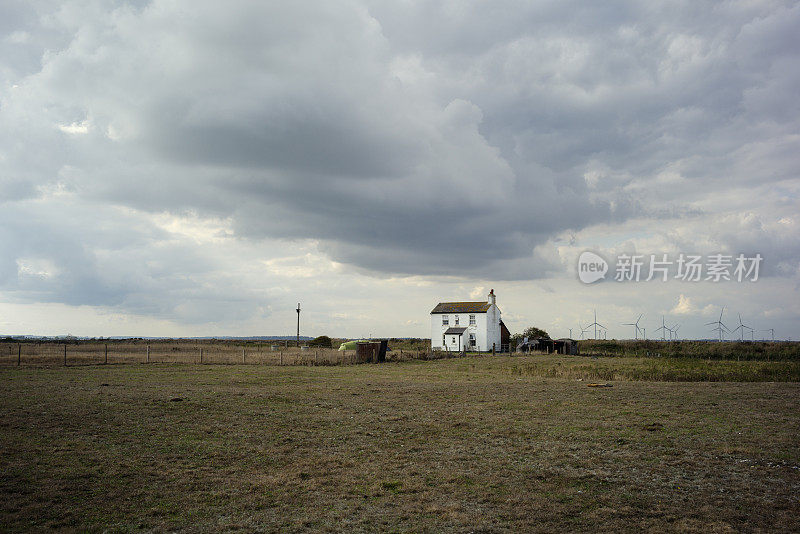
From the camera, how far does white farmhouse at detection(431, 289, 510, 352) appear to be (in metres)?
79.9

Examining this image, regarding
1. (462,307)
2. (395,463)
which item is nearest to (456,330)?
(462,307)

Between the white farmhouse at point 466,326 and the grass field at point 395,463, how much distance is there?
5861 cm

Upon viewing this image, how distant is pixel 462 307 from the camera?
84.1 m

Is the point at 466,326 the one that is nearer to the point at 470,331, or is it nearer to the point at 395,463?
the point at 470,331

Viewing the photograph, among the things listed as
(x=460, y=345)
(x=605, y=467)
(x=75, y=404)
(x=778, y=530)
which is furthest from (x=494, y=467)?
(x=460, y=345)

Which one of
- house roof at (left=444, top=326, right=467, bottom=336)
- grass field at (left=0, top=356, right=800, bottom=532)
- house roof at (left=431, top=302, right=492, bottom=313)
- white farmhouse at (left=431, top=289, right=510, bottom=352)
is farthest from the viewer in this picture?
house roof at (left=431, top=302, right=492, bottom=313)

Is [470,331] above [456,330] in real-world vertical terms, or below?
below

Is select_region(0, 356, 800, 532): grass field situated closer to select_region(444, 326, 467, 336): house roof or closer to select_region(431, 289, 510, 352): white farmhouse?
select_region(444, 326, 467, 336): house roof

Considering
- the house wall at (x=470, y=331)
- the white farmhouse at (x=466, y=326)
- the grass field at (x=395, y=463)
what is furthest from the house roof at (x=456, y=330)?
the grass field at (x=395, y=463)

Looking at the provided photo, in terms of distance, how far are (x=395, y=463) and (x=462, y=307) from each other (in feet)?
241

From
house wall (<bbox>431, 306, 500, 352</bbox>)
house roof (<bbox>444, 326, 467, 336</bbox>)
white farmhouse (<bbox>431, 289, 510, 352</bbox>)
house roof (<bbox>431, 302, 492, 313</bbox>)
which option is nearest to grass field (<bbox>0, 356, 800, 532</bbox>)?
house roof (<bbox>444, 326, 467, 336</bbox>)

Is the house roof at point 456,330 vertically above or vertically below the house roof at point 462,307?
below

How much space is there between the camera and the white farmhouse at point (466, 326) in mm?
79875

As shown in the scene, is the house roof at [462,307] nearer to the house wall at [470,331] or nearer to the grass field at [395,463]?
the house wall at [470,331]
